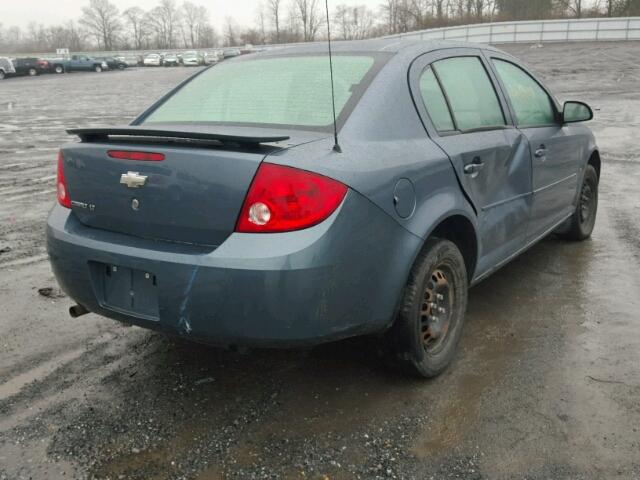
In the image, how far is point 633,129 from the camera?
42.4 feet

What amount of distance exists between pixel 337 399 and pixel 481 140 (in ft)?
5.19

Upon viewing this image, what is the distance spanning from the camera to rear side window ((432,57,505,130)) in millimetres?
3213

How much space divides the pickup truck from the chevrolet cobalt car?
55026 mm

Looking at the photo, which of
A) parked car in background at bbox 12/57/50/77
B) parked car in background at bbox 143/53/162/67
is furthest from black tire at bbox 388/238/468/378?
parked car in background at bbox 143/53/162/67

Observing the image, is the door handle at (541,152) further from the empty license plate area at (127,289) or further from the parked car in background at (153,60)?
the parked car in background at (153,60)

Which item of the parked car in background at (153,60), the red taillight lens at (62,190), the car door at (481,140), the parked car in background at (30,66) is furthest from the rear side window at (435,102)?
the parked car in background at (153,60)

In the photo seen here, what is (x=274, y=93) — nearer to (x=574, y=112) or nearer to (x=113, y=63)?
(x=574, y=112)

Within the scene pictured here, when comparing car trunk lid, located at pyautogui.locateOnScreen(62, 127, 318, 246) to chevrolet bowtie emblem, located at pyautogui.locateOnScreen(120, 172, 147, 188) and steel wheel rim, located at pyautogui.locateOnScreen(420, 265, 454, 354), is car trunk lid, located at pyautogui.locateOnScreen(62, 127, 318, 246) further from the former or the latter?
steel wheel rim, located at pyautogui.locateOnScreen(420, 265, 454, 354)

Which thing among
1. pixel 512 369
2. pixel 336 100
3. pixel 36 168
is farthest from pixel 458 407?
pixel 36 168

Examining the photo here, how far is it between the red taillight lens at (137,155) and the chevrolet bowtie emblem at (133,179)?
69mm

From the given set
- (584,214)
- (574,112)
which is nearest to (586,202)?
(584,214)

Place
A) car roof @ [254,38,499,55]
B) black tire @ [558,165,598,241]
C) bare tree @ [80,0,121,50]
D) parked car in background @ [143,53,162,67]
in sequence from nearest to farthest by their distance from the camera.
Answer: car roof @ [254,38,499,55], black tire @ [558,165,598,241], parked car in background @ [143,53,162,67], bare tree @ [80,0,121,50]

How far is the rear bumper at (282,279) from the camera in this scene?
87.4 inches

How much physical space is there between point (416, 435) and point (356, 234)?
918 millimetres
